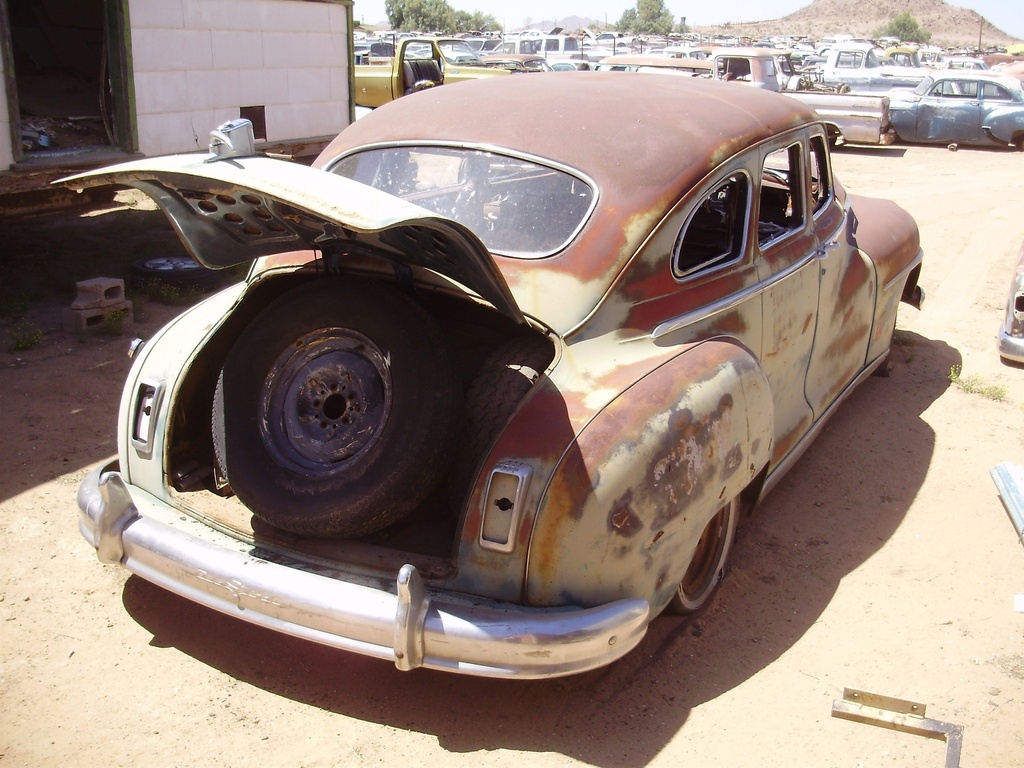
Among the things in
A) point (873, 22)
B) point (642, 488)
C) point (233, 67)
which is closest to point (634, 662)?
point (642, 488)

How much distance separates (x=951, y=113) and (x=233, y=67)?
13.4 metres

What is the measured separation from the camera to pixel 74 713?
2941mm

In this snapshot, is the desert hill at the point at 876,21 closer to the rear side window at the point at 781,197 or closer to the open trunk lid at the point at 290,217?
the rear side window at the point at 781,197

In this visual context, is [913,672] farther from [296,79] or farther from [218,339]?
[296,79]

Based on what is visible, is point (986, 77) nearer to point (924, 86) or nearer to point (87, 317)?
point (924, 86)

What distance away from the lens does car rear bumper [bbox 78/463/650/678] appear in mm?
2631

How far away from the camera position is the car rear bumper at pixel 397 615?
263 cm

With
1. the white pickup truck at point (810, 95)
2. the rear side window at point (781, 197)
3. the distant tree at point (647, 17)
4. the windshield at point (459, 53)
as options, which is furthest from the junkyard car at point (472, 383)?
the distant tree at point (647, 17)

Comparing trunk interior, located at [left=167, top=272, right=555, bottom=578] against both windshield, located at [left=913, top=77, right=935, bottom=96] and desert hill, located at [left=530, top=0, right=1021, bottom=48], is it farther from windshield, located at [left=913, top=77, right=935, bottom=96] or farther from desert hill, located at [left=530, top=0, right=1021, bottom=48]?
desert hill, located at [left=530, top=0, right=1021, bottom=48]

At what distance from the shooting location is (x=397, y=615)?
8.59 feet

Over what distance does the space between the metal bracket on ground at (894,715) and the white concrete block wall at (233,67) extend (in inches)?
277

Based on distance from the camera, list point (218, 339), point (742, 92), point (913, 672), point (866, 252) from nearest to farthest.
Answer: point (913, 672) < point (218, 339) < point (742, 92) < point (866, 252)

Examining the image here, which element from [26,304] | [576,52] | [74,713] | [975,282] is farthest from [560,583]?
[576,52]

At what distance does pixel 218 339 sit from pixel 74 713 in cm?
136
